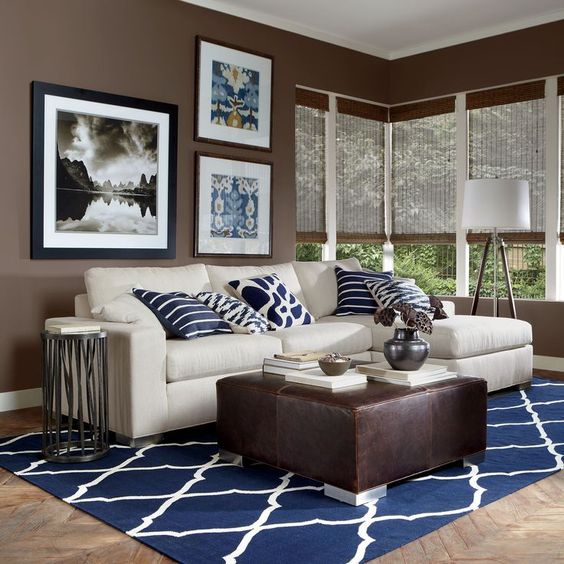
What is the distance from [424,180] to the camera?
714cm

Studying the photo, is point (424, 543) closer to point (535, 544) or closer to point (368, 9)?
point (535, 544)

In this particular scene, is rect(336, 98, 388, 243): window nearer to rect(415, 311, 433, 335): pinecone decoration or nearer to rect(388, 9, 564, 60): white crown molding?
rect(388, 9, 564, 60): white crown molding

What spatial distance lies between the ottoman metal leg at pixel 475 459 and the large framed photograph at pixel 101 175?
113 inches

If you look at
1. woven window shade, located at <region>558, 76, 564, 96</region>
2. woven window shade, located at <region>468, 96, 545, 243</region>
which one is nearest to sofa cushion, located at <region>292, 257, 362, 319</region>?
woven window shade, located at <region>468, 96, 545, 243</region>

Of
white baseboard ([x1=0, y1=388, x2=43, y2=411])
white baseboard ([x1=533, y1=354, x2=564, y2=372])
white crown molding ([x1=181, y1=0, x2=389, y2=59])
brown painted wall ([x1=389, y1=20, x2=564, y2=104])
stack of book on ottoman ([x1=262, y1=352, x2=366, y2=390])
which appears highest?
white crown molding ([x1=181, y1=0, x2=389, y2=59])

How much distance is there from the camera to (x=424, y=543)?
2508mm

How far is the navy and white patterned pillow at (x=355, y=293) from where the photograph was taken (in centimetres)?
554

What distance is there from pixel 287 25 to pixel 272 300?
2.68m

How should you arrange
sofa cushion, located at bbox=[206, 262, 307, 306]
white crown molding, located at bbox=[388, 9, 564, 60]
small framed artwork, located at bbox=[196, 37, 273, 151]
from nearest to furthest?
sofa cushion, located at bbox=[206, 262, 307, 306], small framed artwork, located at bbox=[196, 37, 273, 151], white crown molding, located at bbox=[388, 9, 564, 60]

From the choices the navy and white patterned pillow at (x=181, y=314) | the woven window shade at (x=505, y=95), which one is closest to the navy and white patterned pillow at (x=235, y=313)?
the navy and white patterned pillow at (x=181, y=314)

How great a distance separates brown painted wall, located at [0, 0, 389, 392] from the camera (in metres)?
4.73

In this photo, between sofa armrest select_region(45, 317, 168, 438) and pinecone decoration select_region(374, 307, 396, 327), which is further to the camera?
sofa armrest select_region(45, 317, 168, 438)

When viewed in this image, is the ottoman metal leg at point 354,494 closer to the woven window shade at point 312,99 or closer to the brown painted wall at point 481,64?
the woven window shade at point 312,99

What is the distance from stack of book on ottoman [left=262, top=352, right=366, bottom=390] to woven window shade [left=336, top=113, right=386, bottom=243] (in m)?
3.57
